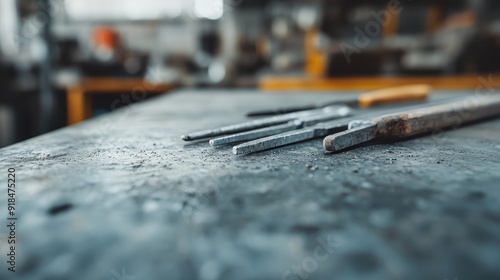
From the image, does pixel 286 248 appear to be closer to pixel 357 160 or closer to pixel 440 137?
pixel 357 160

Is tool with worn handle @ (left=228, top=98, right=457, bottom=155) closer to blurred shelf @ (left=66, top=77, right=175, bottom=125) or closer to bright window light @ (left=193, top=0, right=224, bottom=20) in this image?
blurred shelf @ (left=66, top=77, right=175, bottom=125)

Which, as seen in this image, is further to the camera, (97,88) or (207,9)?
(207,9)

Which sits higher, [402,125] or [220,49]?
[220,49]

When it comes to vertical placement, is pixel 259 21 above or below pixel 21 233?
above

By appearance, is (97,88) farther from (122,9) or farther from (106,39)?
(122,9)

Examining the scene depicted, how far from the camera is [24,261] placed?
0.95 ft

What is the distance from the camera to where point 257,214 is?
1.16ft

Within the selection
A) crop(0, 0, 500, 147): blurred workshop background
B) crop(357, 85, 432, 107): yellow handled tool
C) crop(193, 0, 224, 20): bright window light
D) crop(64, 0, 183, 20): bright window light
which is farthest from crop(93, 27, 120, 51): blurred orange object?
crop(357, 85, 432, 107): yellow handled tool

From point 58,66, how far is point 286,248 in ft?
14.8

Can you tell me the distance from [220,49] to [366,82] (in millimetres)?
1957

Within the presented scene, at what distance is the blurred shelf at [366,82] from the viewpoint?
295 centimetres

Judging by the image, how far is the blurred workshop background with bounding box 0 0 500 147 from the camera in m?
3.14

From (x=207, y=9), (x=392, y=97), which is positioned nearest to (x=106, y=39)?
(x=207, y=9)

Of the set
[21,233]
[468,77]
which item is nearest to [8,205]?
[21,233]
